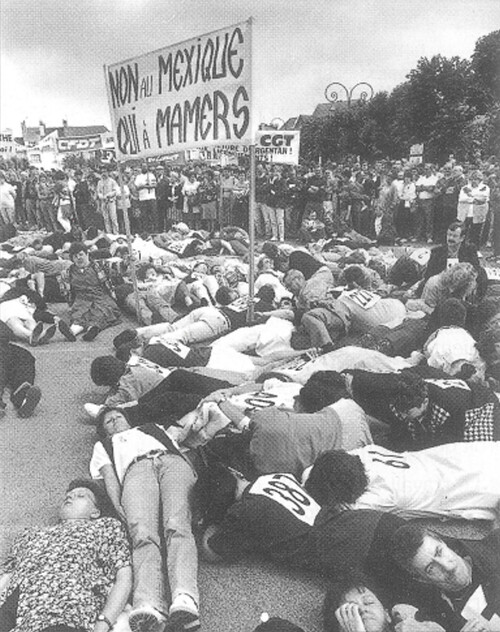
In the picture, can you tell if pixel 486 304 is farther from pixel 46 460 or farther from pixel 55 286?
pixel 55 286

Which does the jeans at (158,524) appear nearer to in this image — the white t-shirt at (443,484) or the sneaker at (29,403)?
the white t-shirt at (443,484)

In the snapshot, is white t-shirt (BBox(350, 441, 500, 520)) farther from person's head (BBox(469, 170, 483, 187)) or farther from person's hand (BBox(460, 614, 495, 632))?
person's head (BBox(469, 170, 483, 187))

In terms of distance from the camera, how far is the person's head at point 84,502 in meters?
3.64

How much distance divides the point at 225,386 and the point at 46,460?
1550 mm

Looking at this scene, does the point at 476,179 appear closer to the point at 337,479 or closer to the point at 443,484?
the point at 443,484

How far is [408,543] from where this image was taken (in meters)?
2.88

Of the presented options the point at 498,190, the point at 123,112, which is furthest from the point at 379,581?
the point at 498,190

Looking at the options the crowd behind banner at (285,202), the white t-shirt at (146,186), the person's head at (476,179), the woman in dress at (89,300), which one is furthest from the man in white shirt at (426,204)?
the woman in dress at (89,300)

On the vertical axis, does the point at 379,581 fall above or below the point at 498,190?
below

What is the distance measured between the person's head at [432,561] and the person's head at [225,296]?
5.84 metres

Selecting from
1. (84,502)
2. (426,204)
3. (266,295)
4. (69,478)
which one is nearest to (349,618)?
(84,502)

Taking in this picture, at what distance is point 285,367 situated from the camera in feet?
18.9

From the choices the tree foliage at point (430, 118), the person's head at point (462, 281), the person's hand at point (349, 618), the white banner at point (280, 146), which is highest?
the tree foliage at point (430, 118)

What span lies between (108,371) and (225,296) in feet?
11.1
